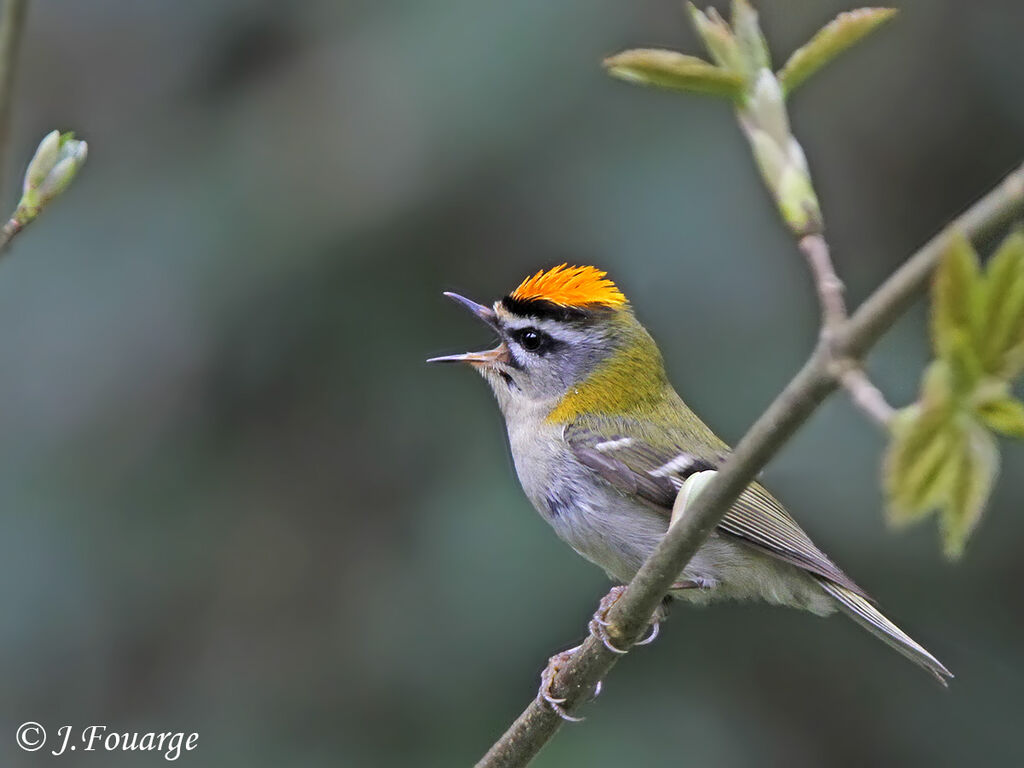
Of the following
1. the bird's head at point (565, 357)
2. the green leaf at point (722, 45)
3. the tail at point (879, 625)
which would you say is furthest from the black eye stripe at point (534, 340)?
the green leaf at point (722, 45)

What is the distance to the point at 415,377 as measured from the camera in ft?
12.0

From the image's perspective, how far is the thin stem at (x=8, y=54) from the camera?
88cm

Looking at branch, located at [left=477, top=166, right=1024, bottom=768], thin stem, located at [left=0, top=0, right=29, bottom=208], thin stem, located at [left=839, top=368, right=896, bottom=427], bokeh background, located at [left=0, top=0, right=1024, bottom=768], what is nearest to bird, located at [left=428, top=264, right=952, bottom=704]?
bokeh background, located at [left=0, top=0, right=1024, bottom=768]

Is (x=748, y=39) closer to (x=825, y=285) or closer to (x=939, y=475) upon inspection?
(x=825, y=285)

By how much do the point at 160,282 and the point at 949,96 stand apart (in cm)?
243

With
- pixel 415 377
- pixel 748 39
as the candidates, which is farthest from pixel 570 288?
pixel 748 39

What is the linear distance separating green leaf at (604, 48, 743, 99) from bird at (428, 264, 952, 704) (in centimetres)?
→ 164

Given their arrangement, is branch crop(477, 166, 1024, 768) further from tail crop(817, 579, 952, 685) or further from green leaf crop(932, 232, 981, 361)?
tail crop(817, 579, 952, 685)

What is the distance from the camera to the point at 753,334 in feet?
10.9

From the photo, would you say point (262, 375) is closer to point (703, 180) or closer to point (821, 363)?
point (703, 180)

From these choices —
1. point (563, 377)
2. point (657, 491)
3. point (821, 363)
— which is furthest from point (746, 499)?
point (821, 363)

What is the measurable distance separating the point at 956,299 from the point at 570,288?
2.28 metres

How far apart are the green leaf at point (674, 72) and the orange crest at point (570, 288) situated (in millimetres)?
1887

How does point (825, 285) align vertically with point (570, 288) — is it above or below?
above
